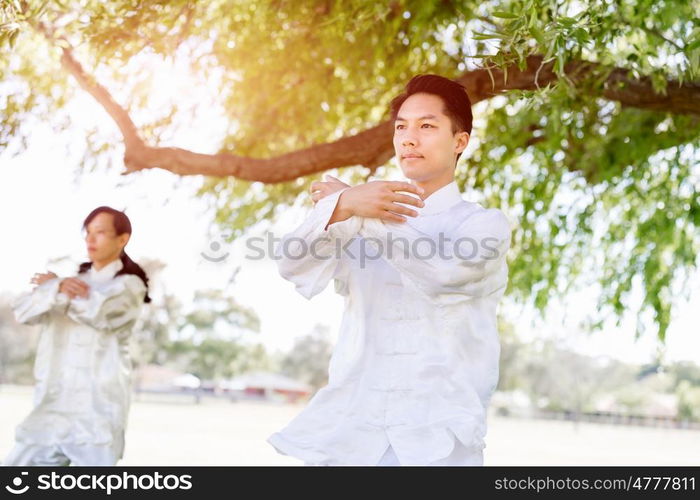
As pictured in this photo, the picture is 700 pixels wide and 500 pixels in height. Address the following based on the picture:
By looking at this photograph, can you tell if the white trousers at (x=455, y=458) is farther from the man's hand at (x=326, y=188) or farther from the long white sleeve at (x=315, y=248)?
the man's hand at (x=326, y=188)

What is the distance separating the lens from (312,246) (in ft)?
7.88

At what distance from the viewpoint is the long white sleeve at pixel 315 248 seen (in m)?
2.35

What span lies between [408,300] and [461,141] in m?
0.52

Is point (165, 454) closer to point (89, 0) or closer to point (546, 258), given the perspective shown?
point (546, 258)

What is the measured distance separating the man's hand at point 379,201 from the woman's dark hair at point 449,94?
1.28ft

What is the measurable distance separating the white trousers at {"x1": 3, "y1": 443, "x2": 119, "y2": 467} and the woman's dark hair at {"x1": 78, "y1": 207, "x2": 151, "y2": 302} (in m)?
0.91

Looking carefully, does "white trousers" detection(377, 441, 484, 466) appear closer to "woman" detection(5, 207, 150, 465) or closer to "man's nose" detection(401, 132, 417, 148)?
"man's nose" detection(401, 132, 417, 148)

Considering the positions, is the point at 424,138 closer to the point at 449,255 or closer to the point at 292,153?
the point at 449,255

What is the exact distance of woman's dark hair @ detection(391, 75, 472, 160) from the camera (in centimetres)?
262

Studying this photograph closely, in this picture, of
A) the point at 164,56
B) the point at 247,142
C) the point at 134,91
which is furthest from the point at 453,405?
the point at 247,142

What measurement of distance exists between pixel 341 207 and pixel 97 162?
474 centimetres

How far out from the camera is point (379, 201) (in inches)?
90.4

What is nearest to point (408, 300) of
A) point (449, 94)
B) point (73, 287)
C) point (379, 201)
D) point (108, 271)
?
point (379, 201)

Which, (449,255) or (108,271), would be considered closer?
(449,255)
